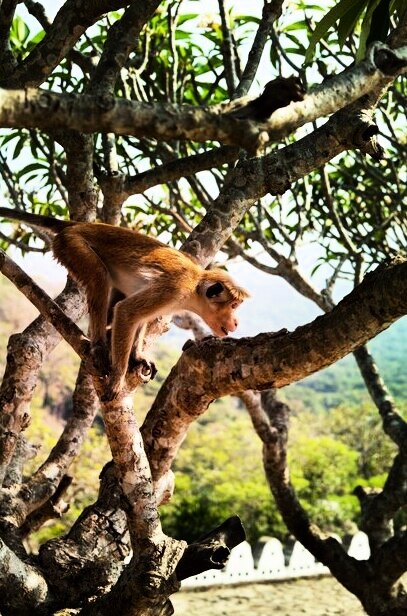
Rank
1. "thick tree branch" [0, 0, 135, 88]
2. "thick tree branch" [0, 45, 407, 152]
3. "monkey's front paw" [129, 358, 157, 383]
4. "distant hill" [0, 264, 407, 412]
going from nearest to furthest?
"thick tree branch" [0, 45, 407, 152]
"thick tree branch" [0, 0, 135, 88]
"monkey's front paw" [129, 358, 157, 383]
"distant hill" [0, 264, 407, 412]

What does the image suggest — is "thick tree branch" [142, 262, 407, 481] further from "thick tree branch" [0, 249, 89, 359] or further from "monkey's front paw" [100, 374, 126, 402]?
"thick tree branch" [0, 249, 89, 359]

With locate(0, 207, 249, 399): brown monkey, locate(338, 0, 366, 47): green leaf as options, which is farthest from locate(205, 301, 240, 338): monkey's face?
locate(338, 0, 366, 47): green leaf

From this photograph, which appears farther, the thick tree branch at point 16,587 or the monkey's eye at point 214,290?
the monkey's eye at point 214,290

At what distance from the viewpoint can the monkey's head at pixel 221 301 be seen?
3525 mm

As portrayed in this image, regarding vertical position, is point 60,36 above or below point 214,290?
above

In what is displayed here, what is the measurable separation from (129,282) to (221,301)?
1.39 feet

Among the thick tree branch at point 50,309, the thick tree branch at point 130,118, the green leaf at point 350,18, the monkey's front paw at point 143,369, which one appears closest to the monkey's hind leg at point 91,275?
the monkey's front paw at point 143,369

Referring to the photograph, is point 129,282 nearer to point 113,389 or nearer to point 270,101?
point 113,389

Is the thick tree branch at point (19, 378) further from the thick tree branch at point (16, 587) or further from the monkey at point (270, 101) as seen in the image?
the monkey at point (270, 101)

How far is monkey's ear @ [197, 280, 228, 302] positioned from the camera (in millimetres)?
3506

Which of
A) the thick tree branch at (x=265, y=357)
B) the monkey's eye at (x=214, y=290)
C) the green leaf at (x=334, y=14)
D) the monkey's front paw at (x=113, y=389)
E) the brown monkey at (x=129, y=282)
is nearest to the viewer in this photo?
the green leaf at (x=334, y=14)

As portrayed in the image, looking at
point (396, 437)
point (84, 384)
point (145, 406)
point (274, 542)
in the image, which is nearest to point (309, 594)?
point (274, 542)

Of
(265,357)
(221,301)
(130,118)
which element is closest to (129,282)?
(221,301)

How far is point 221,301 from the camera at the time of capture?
3.56m
